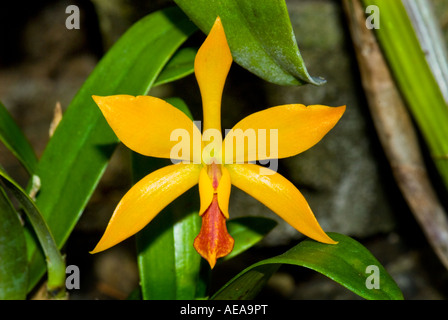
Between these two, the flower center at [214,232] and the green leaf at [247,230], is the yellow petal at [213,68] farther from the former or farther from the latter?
the green leaf at [247,230]

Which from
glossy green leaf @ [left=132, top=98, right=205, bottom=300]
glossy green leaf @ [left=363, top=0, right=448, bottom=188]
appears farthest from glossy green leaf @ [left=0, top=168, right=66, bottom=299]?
glossy green leaf @ [left=363, top=0, right=448, bottom=188]

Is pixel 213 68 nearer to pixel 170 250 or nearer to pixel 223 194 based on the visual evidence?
pixel 223 194

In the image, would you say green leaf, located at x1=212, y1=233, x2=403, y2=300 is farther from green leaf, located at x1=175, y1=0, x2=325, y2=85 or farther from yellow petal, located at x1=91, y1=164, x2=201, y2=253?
green leaf, located at x1=175, y1=0, x2=325, y2=85

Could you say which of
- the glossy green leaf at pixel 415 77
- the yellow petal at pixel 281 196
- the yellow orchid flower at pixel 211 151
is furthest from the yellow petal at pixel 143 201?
the glossy green leaf at pixel 415 77

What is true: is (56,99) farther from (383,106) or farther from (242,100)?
(383,106)

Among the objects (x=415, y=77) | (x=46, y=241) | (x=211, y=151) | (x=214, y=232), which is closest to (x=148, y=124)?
(x=211, y=151)
